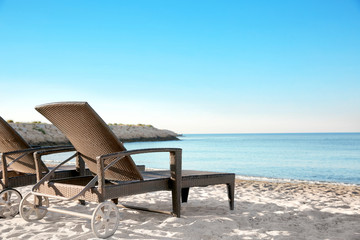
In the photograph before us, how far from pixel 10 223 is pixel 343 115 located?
4283 centimetres

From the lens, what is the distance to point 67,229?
3.04m

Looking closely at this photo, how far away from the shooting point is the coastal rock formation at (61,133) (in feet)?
126

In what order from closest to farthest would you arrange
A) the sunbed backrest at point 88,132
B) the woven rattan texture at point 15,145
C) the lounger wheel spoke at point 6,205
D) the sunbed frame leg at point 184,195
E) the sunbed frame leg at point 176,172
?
the sunbed backrest at point 88,132 < the sunbed frame leg at point 176,172 < the lounger wheel spoke at point 6,205 < the woven rattan texture at point 15,145 < the sunbed frame leg at point 184,195

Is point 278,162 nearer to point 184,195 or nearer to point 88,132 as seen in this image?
point 184,195

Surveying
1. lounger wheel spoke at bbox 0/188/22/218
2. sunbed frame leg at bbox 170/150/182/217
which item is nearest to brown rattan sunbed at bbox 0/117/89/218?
lounger wheel spoke at bbox 0/188/22/218

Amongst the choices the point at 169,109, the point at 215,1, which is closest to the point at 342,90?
the point at 169,109

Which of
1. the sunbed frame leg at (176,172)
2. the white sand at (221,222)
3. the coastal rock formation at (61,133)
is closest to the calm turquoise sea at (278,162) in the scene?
the white sand at (221,222)

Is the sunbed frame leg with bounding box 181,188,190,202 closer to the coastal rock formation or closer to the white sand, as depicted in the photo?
the white sand

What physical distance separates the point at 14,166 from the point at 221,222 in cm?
234

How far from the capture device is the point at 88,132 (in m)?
2.84

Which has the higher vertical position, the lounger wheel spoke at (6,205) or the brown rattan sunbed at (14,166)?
the brown rattan sunbed at (14,166)

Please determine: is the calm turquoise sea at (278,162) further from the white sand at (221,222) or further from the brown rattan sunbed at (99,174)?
the brown rattan sunbed at (99,174)

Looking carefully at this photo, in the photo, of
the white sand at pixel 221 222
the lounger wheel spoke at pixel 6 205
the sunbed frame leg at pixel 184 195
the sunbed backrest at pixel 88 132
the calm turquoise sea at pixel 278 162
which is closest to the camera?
the sunbed backrest at pixel 88 132

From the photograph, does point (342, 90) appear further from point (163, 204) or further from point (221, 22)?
point (163, 204)
